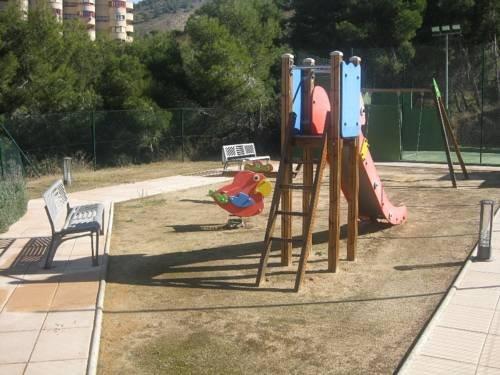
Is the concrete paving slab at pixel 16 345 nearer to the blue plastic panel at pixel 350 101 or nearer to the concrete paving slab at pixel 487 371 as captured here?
the concrete paving slab at pixel 487 371

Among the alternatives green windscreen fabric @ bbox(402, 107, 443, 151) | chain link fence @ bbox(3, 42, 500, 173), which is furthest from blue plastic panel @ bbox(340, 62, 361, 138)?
green windscreen fabric @ bbox(402, 107, 443, 151)

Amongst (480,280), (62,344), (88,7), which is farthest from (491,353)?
(88,7)

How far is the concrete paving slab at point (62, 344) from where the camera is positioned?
505 centimetres

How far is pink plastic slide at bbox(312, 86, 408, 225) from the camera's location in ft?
25.7

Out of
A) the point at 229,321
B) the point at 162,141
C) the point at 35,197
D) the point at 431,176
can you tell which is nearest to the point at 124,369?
the point at 229,321

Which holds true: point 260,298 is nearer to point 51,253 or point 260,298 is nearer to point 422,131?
point 51,253

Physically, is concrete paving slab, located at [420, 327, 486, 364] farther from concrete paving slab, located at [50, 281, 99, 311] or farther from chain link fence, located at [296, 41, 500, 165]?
chain link fence, located at [296, 41, 500, 165]

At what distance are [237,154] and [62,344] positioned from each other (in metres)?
12.9

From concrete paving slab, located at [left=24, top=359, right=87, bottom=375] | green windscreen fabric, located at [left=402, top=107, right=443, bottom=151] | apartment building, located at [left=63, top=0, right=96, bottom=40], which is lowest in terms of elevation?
concrete paving slab, located at [left=24, top=359, right=87, bottom=375]

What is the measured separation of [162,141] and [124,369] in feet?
57.1

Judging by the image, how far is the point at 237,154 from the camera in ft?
59.0

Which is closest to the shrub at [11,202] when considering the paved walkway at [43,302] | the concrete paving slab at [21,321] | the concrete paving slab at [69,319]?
the paved walkway at [43,302]

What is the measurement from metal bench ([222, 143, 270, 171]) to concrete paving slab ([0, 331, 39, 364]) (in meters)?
11.9

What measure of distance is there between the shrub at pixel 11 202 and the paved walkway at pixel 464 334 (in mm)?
6896
